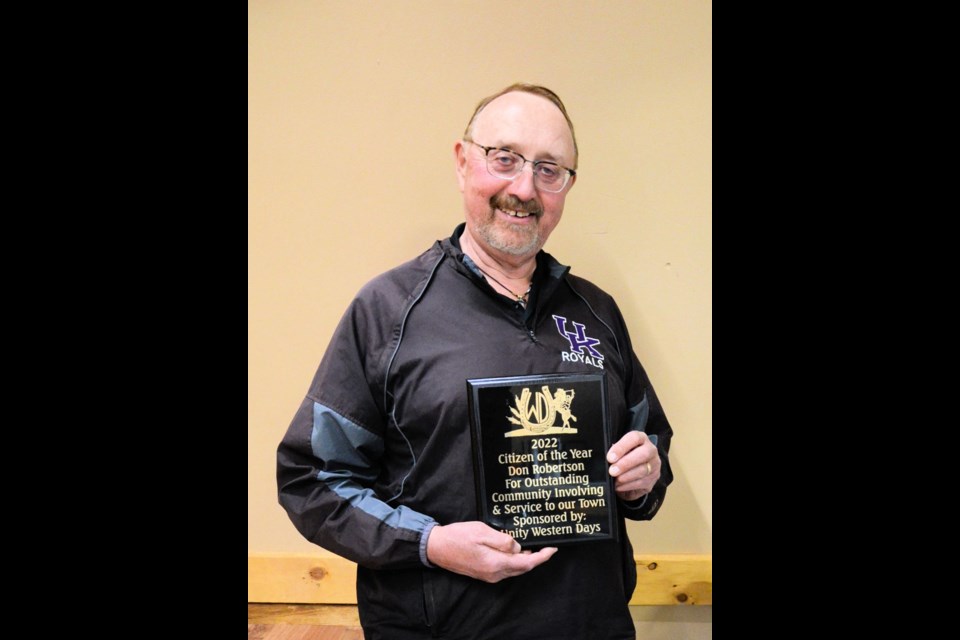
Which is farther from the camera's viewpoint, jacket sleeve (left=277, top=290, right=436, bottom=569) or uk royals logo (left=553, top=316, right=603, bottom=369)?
uk royals logo (left=553, top=316, right=603, bottom=369)

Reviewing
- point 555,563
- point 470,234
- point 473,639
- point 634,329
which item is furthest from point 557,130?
point 473,639

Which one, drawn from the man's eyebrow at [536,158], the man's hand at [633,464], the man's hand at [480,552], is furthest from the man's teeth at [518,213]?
the man's hand at [480,552]

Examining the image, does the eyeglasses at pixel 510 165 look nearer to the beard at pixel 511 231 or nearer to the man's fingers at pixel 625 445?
the beard at pixel 511 231

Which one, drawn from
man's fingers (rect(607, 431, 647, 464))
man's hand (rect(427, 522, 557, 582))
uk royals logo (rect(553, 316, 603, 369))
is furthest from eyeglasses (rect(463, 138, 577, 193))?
man's hand (rect(427, 522, 557, 582))

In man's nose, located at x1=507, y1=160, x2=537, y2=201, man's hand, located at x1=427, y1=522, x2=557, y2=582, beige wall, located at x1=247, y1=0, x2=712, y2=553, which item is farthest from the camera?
beige wall, located at x1=247, y1=0, x2=712, y2=553

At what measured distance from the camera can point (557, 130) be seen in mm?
1541

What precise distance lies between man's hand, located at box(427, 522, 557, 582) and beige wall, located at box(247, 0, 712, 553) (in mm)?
862

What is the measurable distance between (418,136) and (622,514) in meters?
1.17

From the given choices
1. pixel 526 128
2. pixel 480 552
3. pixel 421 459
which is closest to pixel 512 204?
pixel 526 128

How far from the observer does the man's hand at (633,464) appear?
1413 millimetres

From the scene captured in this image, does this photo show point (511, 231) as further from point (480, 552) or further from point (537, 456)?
point (480, 552)

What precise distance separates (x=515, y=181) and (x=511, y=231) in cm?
10

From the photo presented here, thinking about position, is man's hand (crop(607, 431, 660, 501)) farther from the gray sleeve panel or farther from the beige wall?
the beige wall

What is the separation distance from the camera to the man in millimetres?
1394
